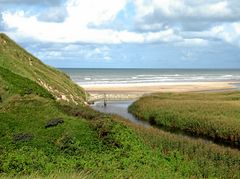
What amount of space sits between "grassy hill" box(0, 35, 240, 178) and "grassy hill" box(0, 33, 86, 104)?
15.2 metres

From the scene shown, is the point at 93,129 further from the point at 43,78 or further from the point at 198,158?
the point at 43,78

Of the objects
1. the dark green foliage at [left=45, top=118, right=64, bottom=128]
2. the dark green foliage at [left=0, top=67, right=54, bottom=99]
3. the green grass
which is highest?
the dark green foliage at [left=0, top=67, right=54, bottom=99]

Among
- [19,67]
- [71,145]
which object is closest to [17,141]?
[71,145]

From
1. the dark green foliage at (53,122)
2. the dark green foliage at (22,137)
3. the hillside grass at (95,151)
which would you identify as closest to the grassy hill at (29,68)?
the hillside grass at (95,151)

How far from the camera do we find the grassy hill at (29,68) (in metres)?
39.7

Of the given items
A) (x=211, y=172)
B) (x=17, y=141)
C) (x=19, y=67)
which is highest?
(x=19, y=67)

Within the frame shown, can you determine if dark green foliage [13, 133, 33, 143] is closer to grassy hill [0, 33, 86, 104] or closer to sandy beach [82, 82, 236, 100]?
grassy hill [0, 33, 86, 104]

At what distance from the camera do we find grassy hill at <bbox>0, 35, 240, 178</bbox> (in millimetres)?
16047

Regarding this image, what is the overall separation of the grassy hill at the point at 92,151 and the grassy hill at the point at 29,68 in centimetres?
1520

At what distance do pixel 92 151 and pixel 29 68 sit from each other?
27.1m

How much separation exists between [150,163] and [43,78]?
29.5m

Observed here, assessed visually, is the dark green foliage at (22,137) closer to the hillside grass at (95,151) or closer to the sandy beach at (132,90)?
the hillside grass at (95,151)

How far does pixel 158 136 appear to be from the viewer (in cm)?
2356

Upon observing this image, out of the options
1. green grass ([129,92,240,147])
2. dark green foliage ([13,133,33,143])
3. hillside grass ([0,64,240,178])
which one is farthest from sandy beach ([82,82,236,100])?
dark green foliage ([13,133,33,143])
